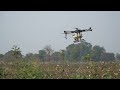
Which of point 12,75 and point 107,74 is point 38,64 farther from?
point 107,74

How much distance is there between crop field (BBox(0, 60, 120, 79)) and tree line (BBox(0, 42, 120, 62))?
0.39 feet

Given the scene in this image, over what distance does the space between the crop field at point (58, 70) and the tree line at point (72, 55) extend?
12 centimetres

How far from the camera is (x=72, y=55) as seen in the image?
649 cm

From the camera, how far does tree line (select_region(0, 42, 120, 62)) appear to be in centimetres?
629

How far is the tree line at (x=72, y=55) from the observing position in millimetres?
6286

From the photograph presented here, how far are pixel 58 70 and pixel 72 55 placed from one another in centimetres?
55

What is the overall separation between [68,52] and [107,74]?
A: 3.64ft

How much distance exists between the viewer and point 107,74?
5828mm

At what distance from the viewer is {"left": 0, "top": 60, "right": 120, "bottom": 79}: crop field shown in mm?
5793

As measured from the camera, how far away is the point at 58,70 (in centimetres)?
617
